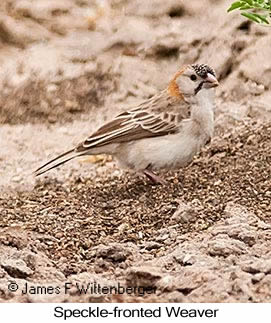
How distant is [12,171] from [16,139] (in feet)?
2.04

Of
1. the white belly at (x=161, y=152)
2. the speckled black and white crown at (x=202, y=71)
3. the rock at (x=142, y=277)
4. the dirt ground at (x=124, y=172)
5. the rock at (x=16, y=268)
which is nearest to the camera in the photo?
the rock at (x=142, y=277)

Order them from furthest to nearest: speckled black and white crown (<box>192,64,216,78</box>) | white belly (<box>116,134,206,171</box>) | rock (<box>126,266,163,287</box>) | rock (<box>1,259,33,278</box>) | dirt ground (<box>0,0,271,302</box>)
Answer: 1. speckled black and white crown (<box>192,64,216,78</box>)
2. white belly (<box>116,134,206,171</box>)
3. rock (<box>1,259,33,278</box>)
4. dirt ground (<box>0,0,271,302</box>)
5. rock (<box>126,266,163,287</box>)

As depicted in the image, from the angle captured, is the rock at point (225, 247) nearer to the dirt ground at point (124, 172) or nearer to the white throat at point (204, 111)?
the dirt ground at point (124, 172)

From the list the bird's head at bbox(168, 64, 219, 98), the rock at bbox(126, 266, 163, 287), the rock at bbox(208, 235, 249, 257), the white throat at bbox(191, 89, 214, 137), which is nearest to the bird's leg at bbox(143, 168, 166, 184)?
the white throat at bbox(191, 89, 214, 137)

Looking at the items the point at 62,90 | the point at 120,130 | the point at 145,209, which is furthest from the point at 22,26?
the point at 145,209

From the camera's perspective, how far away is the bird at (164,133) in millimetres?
8305

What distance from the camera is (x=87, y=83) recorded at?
408 inches

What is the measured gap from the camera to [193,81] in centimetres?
848

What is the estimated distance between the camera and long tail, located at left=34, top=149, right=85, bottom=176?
847 cm

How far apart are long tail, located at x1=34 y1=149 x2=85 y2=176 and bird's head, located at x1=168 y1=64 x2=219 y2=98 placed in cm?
78

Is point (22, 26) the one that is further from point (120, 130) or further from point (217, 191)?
point (217, 191)

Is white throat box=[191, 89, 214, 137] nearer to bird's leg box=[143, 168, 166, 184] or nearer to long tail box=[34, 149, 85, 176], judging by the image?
bird's leg box=[143, 168, 166, 184]

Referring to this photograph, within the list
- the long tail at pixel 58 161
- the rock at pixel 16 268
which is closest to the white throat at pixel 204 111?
the long tail at pixel 58 161

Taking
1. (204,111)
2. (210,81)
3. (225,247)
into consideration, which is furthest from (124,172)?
(225,247)
